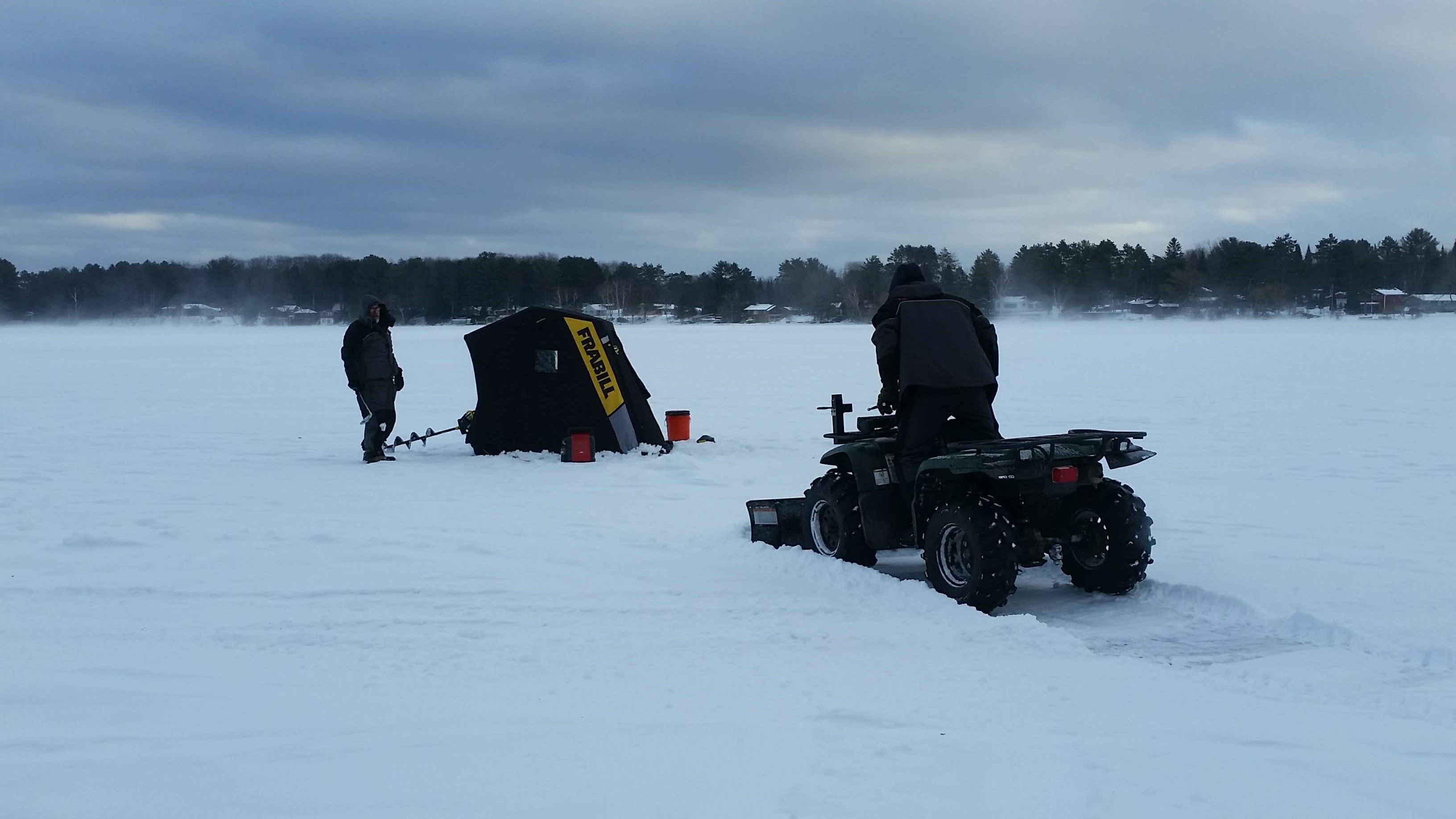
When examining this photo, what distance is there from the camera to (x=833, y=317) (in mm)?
94375

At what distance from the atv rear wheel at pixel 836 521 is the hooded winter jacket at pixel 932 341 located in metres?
0.76

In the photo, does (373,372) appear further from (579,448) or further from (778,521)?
(778,521)

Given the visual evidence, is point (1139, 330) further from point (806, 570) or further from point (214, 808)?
point (214, 808)

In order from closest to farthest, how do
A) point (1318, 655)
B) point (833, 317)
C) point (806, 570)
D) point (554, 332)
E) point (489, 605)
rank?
1. point (1318, 655)
2. point (489, 605)
3. point (806, 570)
4. point (554, 332)
5. point (833, 317)

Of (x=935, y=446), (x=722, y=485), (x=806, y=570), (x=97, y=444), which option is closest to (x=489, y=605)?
(x=806, y=570)

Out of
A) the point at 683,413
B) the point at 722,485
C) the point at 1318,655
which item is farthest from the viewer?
the point at 683,413

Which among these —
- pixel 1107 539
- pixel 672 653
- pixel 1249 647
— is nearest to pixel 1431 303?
pixel 1107 539

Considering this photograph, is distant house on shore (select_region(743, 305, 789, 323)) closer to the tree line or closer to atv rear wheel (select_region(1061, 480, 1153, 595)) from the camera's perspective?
the tree line

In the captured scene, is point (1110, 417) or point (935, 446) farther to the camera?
point (1110, 417)

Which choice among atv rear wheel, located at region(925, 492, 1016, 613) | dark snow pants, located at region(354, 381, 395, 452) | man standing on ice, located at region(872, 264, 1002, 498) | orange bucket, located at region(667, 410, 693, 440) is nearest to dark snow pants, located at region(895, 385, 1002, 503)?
man standing on ice, located at region(872, 264, 1002, 498)

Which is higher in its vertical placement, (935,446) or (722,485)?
(935,446)

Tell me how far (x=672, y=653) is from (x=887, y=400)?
85.8 inches

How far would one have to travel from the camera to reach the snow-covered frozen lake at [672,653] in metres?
3.67

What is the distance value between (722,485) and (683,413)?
119 inches
